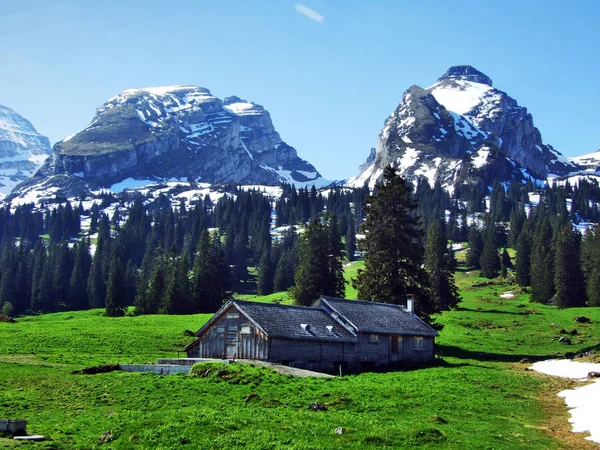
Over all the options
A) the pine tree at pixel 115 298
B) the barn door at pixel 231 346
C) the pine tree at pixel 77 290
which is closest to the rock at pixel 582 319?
the barn door at pixel 231 346

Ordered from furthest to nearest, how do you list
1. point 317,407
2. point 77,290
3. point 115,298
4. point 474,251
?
point 474,251 → point 77,290 → point 115,298 → point 317,407

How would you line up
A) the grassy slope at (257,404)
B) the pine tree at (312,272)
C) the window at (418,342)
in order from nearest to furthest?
1. the grassy slope at (257,404)
2. the window at (418,342)
3. the pine tree at (312,272)

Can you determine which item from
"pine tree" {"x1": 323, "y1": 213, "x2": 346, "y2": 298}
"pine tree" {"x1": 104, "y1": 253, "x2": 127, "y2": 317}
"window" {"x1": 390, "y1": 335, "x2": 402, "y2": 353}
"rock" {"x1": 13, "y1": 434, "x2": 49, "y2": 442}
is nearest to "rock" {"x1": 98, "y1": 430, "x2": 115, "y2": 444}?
"rock" {"x1": 13, "y1": 434, "x2": 49, "y2": 442}

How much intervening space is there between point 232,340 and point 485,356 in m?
24.3

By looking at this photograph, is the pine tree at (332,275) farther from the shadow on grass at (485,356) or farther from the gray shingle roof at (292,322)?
the gray shingle roof at (292,322)

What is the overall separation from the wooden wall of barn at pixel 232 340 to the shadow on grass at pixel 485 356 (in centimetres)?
2134

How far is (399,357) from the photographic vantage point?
52625mm

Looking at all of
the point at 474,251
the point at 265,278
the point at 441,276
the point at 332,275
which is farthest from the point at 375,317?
the point at 474,251

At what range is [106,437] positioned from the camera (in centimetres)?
2134

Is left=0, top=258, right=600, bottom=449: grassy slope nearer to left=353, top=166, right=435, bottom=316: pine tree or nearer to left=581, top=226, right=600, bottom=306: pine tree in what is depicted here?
left=353, top=166, right=435, bottom=316: pine tree

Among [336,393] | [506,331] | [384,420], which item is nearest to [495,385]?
[336,393]

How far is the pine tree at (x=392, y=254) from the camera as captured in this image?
62.5 meters

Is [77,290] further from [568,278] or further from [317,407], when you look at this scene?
[317,407]

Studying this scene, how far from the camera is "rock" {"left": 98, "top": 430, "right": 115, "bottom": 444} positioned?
21.1 meters
